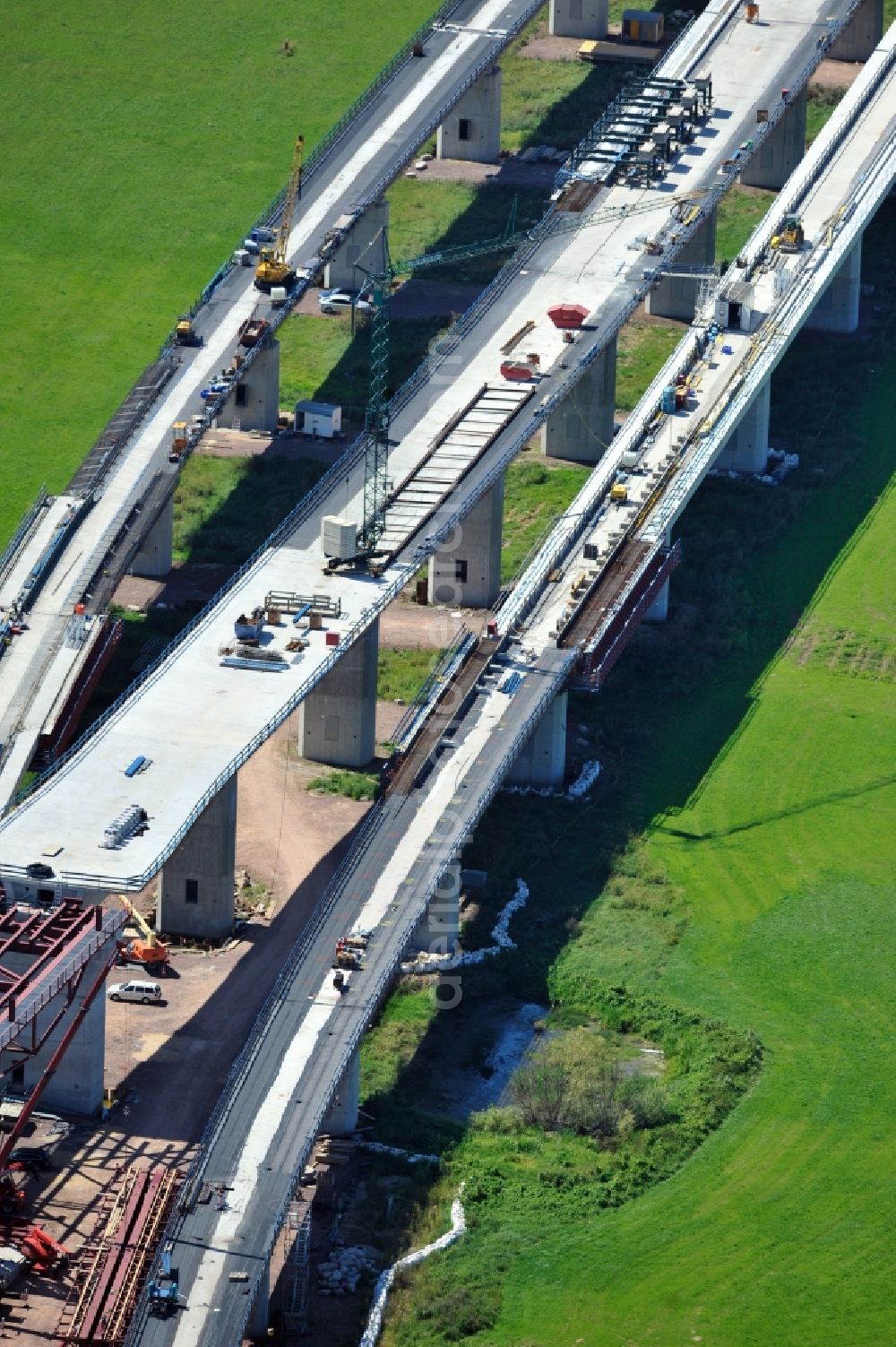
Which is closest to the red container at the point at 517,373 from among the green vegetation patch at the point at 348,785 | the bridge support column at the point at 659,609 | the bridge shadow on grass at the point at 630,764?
the bridge shadow on grass at the point at 630,764

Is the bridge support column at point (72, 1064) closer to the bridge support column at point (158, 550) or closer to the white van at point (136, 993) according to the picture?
the white van at point (136, 993)

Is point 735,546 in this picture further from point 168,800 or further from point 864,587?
point 168,800

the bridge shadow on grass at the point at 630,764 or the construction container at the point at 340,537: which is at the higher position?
the construction container at the point at 340,537

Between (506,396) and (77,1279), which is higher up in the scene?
(506,396)

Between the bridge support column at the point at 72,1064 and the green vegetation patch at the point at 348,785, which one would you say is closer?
the bridge support column at the point at 72,1064

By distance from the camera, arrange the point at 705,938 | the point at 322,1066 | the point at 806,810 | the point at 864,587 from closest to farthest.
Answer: the point at 322,1066 → the point at 705,938 → the point at 806,810 → the point at 864,587

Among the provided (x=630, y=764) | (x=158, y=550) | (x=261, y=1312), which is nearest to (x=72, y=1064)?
(x=261, y=1312)

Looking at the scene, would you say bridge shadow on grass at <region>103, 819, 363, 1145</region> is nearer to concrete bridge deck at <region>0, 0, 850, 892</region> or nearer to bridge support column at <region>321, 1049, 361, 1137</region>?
bridge support column at <region>321, 1049, 361, 1137</region>

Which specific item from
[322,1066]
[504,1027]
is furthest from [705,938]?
[322,1066]
